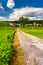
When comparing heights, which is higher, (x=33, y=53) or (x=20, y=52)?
(x=33, y=53)

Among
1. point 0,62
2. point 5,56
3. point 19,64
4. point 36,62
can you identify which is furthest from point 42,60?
point 0,62

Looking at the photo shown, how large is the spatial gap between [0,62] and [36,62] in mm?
3608

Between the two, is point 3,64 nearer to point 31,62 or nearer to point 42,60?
point 31,62

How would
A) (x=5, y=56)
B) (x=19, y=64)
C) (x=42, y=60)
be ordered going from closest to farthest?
(x=5, y=56)
(x=19, y=64)
(x=42, y=60)

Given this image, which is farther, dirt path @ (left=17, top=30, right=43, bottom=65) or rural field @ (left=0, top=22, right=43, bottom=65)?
dirt path @ (left=17, top=30, right=43, bottom=65)

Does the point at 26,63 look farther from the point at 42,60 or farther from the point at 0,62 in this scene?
the point at 0,62

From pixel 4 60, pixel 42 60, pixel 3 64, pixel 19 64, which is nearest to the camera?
pixel 3 64

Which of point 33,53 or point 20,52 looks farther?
point 20,52

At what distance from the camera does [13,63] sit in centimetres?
1362

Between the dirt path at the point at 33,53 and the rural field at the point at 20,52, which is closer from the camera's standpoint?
the rural field at the point at 20,52

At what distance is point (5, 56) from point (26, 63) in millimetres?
1925

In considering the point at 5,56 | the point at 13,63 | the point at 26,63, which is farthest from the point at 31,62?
the point at 5,56

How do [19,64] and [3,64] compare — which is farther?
[19,64]

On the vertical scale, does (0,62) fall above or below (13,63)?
above
